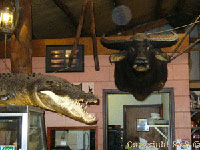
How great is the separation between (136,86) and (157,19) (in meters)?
5.63

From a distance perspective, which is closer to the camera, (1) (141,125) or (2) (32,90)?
(2) (32,90)

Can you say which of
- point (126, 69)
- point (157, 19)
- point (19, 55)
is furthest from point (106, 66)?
point (157, 19)

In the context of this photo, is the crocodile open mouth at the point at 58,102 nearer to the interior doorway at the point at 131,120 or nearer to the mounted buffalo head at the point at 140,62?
the mounted buffalo head at the point at 140,62

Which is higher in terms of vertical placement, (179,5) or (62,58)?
(179,5)

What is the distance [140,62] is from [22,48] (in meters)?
1.84

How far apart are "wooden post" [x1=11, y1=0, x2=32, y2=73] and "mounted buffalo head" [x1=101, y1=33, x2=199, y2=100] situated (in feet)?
4.03

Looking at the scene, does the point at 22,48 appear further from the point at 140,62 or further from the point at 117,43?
the point at 140,62

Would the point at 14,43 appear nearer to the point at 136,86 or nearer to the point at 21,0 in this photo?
the point at 21,0

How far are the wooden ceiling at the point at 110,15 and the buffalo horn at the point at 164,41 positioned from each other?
209 centimetres

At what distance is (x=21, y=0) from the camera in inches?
210

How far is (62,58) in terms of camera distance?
6223 millimetres

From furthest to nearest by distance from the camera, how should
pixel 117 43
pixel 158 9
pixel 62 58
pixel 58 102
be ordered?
1. pixel 158 9
2. pixel 62 58
3. pixel 117 43
4. pixel 58 102

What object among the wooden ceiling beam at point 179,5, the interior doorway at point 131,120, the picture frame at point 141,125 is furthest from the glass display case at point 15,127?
the wooden ceiling beam at point 179,5

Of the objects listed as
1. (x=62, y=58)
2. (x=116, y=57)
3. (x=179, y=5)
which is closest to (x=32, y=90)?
(x=116, y=57)
